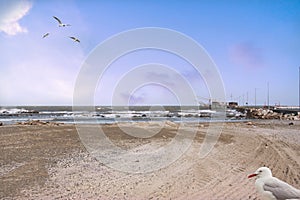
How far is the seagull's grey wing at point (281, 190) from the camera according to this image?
5.17 meters

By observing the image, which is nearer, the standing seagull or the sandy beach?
the standing seagull

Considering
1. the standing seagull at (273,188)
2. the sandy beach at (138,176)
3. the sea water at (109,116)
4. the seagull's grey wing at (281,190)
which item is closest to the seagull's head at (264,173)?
the standing seagull at (273,188)

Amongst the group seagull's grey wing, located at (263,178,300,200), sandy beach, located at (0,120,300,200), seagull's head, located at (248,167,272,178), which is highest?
seagull's head, located at (248,167,272,178)

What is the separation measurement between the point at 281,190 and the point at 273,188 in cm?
A: 15

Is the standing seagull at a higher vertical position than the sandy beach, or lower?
higher

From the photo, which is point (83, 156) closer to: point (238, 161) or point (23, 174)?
point (23, 174)

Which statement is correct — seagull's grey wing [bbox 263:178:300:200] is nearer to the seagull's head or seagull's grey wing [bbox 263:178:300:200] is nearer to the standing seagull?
Answer: the standing seagull

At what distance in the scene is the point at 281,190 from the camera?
17.5ft

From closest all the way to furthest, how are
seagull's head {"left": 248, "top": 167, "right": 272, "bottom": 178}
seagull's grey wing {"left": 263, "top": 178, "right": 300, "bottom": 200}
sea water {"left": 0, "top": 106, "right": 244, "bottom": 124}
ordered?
seagull's grey wing {"left": 263, "top": 178, "right": 300, "bottom": 200}, seagull's head {"left": 248, "top": 167, "right": 272, "bottom": 178}, sea water {"left": 0, "top": 106, "right": 244, "bottom": 124}

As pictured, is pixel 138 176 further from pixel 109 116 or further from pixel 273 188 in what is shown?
pixel 109 116

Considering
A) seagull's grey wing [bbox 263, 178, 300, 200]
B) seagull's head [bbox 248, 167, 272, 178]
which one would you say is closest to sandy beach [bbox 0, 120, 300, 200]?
seagull's head [bbox 248, 167, 272, 178]

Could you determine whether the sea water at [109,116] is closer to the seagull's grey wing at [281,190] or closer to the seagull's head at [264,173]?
the seagull's head at [264,173]

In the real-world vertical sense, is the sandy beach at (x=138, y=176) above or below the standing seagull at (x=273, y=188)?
below

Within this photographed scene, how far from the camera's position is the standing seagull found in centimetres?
523
